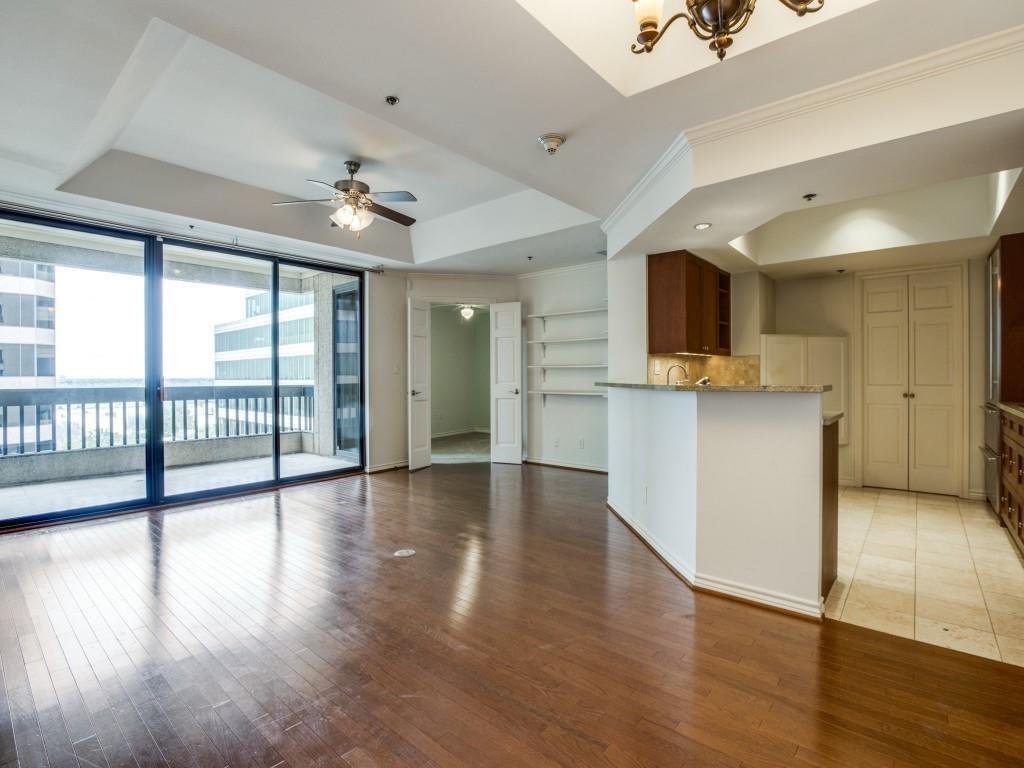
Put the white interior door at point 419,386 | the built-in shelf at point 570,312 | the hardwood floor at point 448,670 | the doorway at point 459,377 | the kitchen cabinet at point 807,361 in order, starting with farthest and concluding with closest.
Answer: the doorway at point 459,377 → the white interior door at point 419,386 → the built-in shelf at point 570,312 → the kitchen cabinet at point 807,361 → the hardwood floor at point 448,670

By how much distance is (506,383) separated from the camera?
7078 mm

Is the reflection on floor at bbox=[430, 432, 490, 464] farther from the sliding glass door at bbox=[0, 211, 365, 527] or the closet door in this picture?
the closet door

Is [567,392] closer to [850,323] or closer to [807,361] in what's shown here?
[807,361]

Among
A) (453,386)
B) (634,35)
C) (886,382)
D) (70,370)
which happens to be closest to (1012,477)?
(886,382)

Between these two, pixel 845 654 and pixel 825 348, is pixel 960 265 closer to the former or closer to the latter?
pixel 825 348

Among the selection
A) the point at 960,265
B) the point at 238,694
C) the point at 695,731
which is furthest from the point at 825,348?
the point at 238,694

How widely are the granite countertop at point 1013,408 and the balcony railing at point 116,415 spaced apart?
264 inches

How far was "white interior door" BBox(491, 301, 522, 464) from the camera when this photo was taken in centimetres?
700

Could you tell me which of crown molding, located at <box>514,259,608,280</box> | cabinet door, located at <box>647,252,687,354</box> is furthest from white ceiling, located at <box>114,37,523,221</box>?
crown molding, located at <box>514,259,608,280</box>

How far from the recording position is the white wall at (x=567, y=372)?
21.4ft

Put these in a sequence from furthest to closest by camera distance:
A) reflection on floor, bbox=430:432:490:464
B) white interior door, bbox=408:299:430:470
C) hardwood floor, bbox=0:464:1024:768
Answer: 1. reflection on floor, bbox=430:432:490:464
2. white interior door, bbox=408:299:430:470
3. hardwood floor, bbox=0:464:1024:768

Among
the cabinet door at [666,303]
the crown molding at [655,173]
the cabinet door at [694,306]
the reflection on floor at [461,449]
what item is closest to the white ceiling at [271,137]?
the crown molding at [655,173]

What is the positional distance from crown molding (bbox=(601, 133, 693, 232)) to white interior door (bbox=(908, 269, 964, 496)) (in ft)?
11.8

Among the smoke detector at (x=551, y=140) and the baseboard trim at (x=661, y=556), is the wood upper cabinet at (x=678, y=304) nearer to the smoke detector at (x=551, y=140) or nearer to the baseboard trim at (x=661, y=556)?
the baseboard trim at (x=661, y=556)
